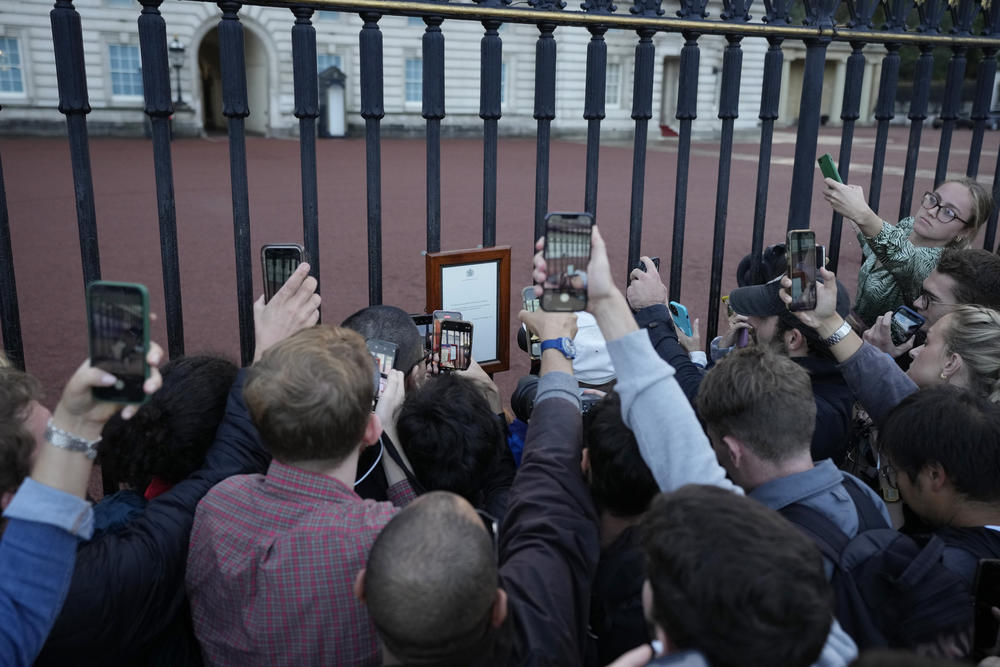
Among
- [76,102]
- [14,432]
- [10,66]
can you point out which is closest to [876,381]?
[14,432]

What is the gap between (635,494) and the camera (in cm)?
187

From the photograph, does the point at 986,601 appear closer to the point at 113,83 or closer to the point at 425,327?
the point at 425,327

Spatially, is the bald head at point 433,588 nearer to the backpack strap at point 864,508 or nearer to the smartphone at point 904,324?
the backpack strap at point 864,508

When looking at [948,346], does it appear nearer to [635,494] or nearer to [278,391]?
[635,494]

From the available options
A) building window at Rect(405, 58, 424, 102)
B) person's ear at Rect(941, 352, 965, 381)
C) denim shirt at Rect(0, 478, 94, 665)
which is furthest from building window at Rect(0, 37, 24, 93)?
person's ear at Rect(941, 352, 965, 381)

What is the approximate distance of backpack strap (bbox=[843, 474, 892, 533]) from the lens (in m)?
1.91

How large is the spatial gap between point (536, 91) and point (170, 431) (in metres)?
1.77

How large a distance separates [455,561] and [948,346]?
182cm

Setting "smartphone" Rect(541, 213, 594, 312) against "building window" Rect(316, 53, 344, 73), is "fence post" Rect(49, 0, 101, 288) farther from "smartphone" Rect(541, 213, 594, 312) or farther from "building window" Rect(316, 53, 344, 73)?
"building window" Rect(316, 53, 344, 73)

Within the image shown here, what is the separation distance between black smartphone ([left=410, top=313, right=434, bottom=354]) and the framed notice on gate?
0.12 feet

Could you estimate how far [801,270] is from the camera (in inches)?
95.6

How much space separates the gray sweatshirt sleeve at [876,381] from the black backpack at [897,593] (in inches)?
25.1

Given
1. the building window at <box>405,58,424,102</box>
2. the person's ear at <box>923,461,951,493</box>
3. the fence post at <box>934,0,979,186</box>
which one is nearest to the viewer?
the person's ear at <box>923,461,951,493</box>

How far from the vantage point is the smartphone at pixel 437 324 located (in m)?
2.46
